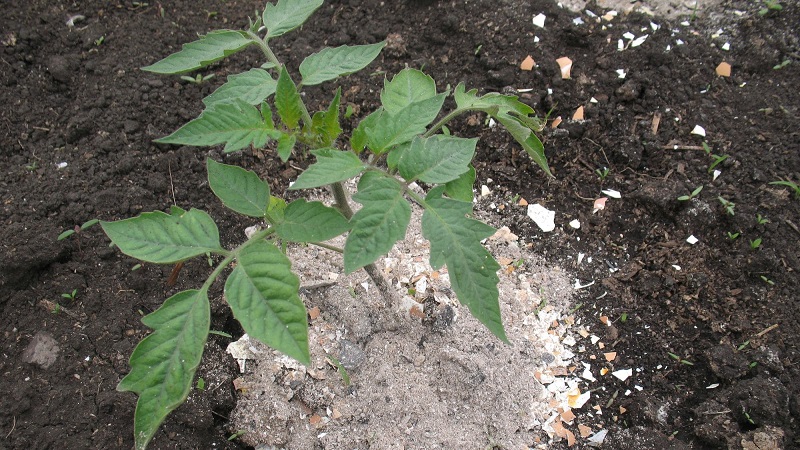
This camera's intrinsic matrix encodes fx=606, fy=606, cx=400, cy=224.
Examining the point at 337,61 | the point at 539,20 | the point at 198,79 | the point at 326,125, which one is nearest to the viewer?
the point at 326,125

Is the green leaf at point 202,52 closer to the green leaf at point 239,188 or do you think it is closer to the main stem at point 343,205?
the main stem at point 343,205

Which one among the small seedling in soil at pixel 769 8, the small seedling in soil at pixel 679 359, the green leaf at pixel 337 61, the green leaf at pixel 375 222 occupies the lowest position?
the small seedling in soil at pixel 679 359

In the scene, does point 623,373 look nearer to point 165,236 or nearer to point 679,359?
point 679,359

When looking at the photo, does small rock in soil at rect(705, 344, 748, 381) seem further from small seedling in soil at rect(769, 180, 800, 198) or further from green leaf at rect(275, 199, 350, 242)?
green leaf at rect(275, 199, 350, 242)

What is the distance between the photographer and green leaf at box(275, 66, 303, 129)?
153 cm

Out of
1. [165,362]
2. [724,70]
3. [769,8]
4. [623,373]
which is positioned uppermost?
[165,362]

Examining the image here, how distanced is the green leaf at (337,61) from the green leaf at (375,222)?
410 millimetres

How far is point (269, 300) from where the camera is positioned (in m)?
1.41

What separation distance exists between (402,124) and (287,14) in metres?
0.58

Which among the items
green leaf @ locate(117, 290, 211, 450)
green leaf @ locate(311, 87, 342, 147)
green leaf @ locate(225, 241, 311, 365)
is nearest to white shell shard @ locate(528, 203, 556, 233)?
green leaf @ locate(311, 87, 342, 147)

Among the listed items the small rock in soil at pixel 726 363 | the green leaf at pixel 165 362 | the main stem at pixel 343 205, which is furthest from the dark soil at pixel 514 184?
the green leaf at pixel 165 362

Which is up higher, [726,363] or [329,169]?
[329,169]

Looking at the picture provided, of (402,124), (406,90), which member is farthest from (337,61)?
(402,124)

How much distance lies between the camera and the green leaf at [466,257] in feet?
4.74
